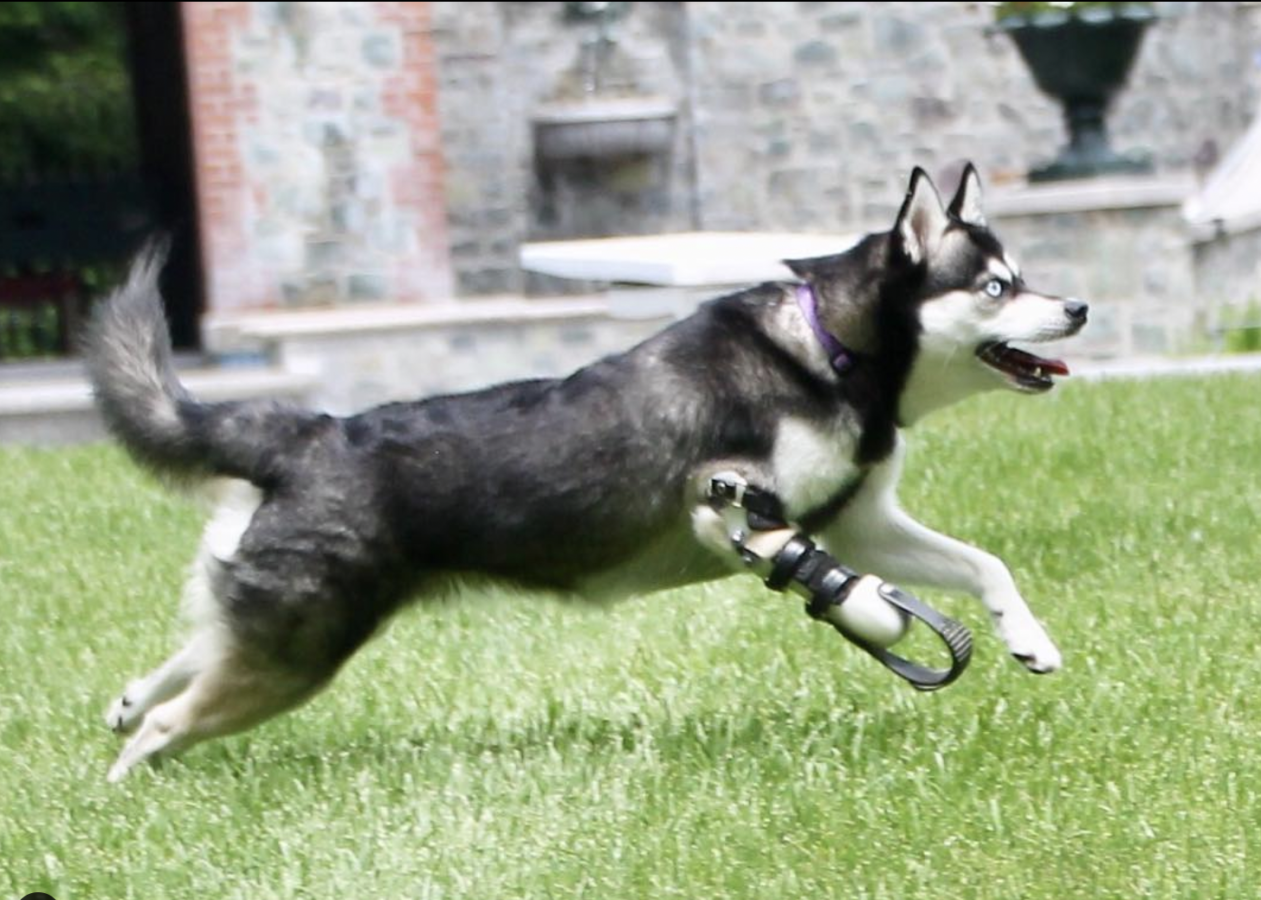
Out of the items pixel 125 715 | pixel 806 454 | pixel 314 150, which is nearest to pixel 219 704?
pixel 125 715

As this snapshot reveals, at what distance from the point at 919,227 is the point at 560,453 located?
0.92 metres

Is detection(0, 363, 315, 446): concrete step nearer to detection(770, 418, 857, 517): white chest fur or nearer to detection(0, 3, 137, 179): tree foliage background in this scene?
detection(0, 3, 137, 179): tree foliage background

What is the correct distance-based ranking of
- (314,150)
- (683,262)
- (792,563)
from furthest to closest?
(314,150)
(683,262)
(792,563)

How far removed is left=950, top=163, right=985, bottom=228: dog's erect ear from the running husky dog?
Result: 0.13 m

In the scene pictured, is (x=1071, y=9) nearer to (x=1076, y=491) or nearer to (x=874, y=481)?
(x=1076, y=491)

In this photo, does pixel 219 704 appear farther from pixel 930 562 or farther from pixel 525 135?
pixel 525 135

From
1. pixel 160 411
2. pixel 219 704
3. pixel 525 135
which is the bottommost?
pixel 219 704

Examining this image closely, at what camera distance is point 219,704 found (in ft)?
16.3

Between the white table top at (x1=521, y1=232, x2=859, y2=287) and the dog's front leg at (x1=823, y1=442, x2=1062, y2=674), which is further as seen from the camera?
the white table top at (x1=521, y1=232, x2=859, y2=287)

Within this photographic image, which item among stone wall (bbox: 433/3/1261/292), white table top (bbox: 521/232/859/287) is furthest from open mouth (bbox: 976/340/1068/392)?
stone wall (bbox: 433/3/1261/292)

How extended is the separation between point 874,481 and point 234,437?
1.40m

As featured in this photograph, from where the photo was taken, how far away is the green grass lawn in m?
4.23

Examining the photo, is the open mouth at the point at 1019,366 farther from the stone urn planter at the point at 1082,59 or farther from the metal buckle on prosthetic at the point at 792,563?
the stone urn planter at the point at 1082,59

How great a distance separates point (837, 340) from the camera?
4.97 m
